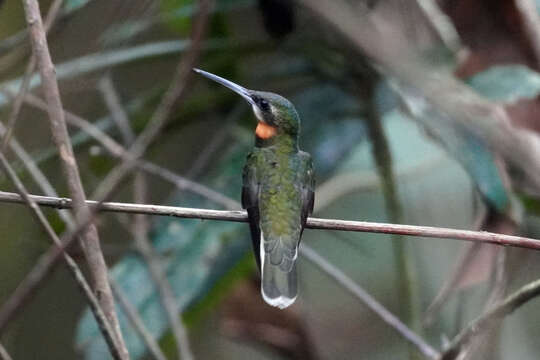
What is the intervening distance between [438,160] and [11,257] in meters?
1.40

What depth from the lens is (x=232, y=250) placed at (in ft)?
6.86

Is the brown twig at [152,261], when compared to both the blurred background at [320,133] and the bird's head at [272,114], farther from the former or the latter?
the bird's head at [272,114]

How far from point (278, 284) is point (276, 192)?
27cm

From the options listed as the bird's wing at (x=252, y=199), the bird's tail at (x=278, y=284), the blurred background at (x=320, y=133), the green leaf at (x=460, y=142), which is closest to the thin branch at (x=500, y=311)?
the blurred background at (x=320, y=133)

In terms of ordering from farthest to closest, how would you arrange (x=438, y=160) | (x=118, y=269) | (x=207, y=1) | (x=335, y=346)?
(x=335, y=346)
(x=438, y=160)
(x=118, y=269)
(x=207, y=1)

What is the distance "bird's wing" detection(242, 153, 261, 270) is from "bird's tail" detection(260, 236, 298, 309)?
0.11 feet

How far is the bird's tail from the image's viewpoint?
134 cm

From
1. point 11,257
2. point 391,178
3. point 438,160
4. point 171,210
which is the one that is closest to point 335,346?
point 438,160

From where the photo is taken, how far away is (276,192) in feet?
5.30

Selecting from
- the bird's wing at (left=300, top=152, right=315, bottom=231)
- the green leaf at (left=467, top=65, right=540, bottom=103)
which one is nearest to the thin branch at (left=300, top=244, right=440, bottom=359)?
the bird's wing at (left=300, top=152, right=315, bottom=231)

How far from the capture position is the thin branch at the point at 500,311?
1.09 metres

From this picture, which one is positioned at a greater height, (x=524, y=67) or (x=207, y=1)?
(x=207, y=1)

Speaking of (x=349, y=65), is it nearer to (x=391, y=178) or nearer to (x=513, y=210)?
(x=391, y=178)

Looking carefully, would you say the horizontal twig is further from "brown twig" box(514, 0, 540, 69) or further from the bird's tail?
"brown twig" box(514, 0, 540, 69)
